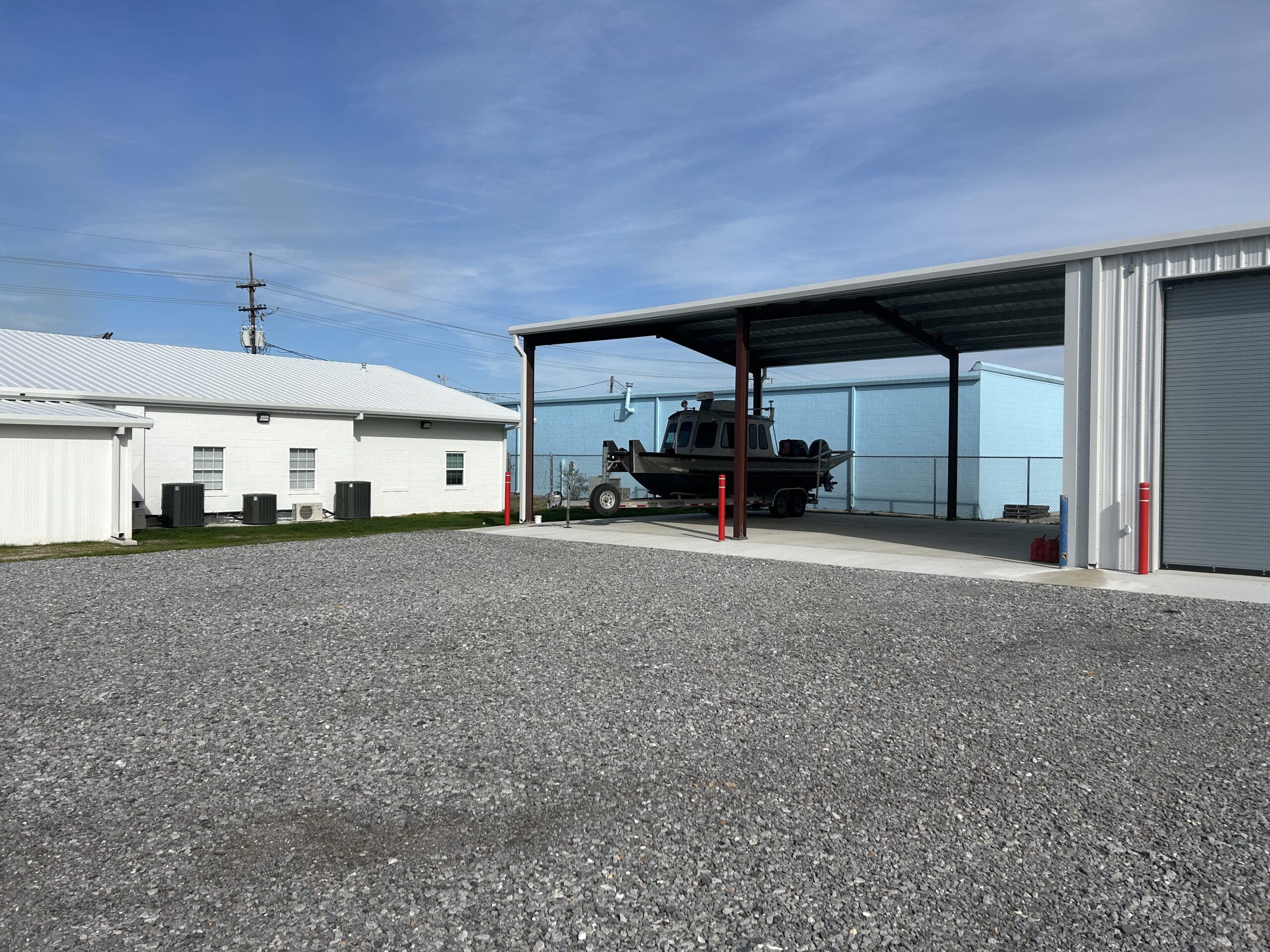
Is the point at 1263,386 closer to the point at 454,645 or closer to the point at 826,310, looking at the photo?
the point at 826,310

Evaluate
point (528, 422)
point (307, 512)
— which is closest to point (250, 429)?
point (307, 512)

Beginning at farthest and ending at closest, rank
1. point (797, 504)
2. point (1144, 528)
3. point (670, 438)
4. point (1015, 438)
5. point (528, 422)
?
point (1015, 438) < point (797, 504) < point (670, 438) < point (528, 422) < point (1144, 528)

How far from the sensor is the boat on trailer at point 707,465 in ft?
65.8

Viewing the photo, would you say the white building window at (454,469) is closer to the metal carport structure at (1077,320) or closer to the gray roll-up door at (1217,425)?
the metal carport structure at (1077,320)

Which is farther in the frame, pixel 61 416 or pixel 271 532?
pixel 271 532

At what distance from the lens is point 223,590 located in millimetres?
10352

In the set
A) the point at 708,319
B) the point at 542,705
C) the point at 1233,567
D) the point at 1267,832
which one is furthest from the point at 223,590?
the point at 1233,567

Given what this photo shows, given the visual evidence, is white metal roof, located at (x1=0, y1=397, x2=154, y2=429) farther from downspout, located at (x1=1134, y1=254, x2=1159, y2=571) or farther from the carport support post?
the carport support post

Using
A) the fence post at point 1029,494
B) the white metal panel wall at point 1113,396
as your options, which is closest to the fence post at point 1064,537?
the white metal panel wall at point 1113,396

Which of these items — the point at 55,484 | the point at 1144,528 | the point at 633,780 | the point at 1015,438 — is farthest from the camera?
the point at 1015,438

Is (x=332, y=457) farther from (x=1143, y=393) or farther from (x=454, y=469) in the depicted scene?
(x=1143, y=393)

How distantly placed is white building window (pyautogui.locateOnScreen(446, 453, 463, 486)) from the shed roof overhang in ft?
23.4

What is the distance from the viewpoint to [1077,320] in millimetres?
12133

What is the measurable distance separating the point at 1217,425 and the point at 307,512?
1840 cm
